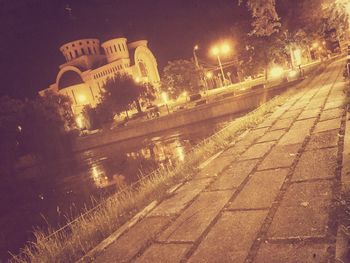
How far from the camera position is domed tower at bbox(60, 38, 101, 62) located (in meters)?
72.0

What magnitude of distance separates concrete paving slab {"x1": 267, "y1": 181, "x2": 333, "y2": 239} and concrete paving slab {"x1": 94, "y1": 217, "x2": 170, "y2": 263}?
1698mm

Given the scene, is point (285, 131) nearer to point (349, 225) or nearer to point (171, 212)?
point (171, 212)

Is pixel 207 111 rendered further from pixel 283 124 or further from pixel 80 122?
pixel 80 122

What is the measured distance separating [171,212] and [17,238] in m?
13.2

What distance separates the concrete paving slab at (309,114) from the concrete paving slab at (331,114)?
0.90 feet

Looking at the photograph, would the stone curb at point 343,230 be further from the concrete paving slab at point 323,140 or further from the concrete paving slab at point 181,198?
the concrete paving slab at point 181,198

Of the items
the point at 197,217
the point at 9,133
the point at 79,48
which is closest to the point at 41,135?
the point at 9,133

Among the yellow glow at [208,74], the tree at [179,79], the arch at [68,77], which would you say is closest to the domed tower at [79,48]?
the arch at [68,77]

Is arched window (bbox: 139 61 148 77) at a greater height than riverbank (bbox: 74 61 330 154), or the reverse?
arched window (bbox: 139 61 148 77)

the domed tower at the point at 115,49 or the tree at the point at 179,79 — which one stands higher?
the domed tower at the point at 115,49

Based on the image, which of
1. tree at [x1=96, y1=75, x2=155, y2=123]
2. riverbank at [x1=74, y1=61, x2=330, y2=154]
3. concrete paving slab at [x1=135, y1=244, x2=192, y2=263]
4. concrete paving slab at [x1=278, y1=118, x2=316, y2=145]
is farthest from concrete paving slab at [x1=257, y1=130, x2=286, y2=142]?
tree at [x1=96, y1=75, x2=155, y2=123]

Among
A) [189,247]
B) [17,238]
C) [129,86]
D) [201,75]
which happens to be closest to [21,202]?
[17,238]

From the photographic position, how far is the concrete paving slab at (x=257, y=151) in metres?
6.96

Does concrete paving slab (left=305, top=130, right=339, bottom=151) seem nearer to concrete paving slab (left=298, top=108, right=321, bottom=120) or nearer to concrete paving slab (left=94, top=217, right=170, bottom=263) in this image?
concrete paving slab (left=298, top=108, right=321, bottom=120)
